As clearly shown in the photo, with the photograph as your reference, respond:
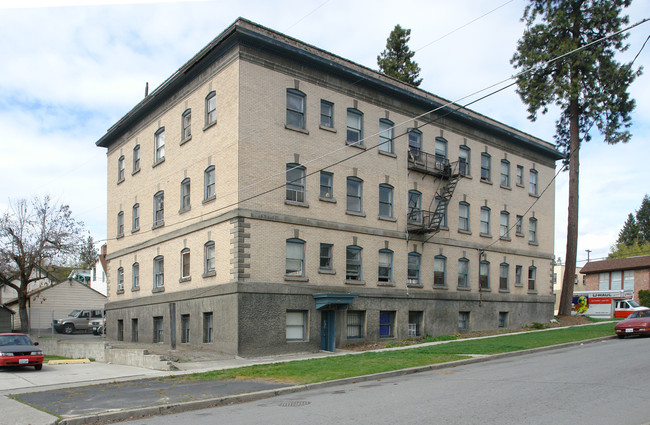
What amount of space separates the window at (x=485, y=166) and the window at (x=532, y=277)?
7827 millimetres

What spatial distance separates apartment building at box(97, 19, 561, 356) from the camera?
2539 centimetres

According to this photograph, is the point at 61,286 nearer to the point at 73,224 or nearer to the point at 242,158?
the point at 73,224

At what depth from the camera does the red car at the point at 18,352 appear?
21016mm

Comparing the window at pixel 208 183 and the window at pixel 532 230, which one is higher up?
the window at pixel 208 183

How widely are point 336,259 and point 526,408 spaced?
17.6 meters

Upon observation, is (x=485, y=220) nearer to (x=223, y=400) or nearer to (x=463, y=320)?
(x=463, y=320)


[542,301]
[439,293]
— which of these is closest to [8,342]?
[439,293]

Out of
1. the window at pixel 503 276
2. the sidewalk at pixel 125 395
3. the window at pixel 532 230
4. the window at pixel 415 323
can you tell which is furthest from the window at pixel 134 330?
Answer: the window at pixel 532 230

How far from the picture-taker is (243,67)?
25.4 meters

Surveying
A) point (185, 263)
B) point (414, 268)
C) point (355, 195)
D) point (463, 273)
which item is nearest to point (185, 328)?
point (185, 263)

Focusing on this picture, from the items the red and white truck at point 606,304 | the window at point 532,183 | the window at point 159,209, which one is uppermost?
the window at point 532,183

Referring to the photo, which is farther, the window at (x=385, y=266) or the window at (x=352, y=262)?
the window at (x=385, y=266)

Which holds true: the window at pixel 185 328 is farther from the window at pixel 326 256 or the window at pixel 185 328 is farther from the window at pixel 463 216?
the window at pixel 463 216

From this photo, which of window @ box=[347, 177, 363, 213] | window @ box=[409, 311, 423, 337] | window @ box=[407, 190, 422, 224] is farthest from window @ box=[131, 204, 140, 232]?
window @ box=[409, 311, 423, 337]
